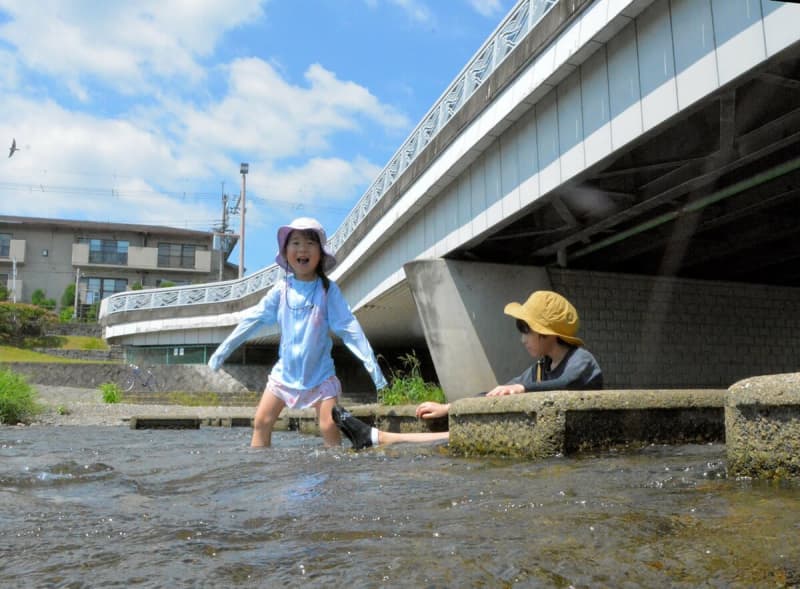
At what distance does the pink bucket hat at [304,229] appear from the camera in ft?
18.1

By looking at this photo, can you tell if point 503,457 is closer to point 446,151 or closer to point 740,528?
point 740,528

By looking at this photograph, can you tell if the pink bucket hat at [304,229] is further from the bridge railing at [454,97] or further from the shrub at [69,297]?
the shrub at [69,297]

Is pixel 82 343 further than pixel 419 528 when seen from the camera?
Yes

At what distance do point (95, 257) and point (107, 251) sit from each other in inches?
43.2

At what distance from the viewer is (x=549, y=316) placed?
169 inches

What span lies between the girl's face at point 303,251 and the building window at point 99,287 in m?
58.7

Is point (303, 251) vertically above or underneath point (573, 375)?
above

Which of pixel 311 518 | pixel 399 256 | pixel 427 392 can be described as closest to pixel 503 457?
pixel 311 518

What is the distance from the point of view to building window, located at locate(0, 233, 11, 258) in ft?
189

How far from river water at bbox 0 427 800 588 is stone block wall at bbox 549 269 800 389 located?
44.2ft

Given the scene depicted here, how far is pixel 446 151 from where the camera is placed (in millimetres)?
13391

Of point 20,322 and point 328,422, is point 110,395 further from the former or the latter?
point 20,322

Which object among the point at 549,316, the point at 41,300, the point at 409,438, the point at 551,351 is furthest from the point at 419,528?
the point at 41,300

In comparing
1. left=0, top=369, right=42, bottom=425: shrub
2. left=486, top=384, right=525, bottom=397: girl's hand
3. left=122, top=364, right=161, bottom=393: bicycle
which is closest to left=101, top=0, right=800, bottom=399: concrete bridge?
left=486, top=384, right=525, bottom=397: girl's hand
